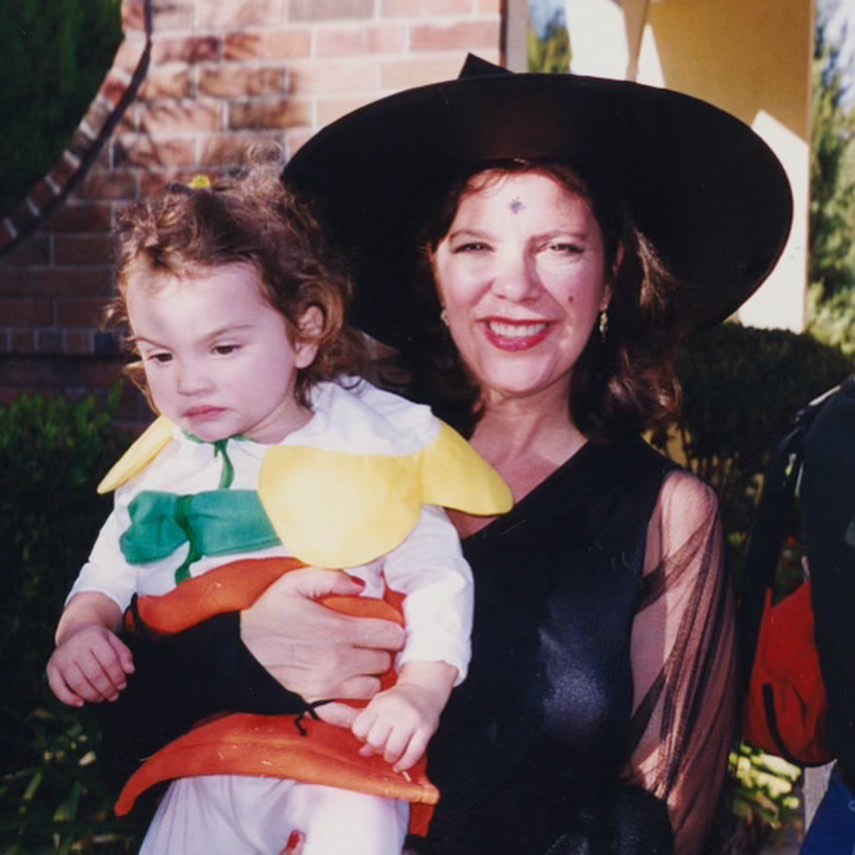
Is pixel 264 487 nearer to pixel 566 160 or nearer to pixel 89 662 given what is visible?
pixel 89 662

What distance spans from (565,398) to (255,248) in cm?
72

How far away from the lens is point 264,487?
1.71m

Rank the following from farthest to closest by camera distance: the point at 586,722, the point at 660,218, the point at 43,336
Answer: the point at 43,336, the point at 660,218, the point at 586,722

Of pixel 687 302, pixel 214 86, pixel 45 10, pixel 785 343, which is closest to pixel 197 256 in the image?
pixel 687 302

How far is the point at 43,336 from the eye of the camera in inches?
172

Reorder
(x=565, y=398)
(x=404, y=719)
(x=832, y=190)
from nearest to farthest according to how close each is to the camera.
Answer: (x=404, y=719) < (x=565, y=398) < (x=832, y=190)

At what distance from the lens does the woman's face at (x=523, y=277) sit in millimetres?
1978

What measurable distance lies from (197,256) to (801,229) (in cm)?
553

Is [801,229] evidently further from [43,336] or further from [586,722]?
[586,722]

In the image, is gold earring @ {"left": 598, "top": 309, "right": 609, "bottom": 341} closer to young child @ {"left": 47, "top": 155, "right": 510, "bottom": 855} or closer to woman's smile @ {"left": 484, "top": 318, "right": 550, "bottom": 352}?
woman's smile @ {"left": 484, "top": 318, "right": 550, "bottom": 352}

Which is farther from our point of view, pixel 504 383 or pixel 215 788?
pixel 504 383

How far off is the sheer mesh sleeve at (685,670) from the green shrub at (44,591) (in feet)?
5.05

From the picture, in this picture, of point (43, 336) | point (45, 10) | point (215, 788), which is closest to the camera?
point (215, 788)

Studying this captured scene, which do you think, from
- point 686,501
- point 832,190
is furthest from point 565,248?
point 832,190
